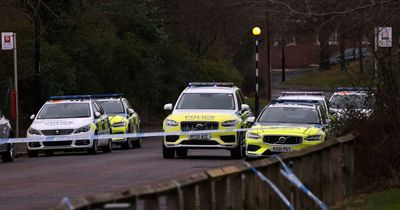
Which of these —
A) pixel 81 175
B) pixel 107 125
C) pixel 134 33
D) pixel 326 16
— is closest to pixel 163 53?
pixel 134 33

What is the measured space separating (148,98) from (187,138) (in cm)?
2618

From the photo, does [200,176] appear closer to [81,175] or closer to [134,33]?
[81,175]

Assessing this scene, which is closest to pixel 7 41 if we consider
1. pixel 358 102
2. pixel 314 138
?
pixel 314 138

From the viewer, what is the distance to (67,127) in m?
28.5

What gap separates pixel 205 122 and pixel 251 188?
48.3 ft

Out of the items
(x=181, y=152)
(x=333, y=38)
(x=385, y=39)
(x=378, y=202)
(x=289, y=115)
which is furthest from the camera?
(x=181, y=152)

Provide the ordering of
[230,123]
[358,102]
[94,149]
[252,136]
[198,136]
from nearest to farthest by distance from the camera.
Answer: [358,102] < [252,136] < [198,136] < [230,123] < [94,149]

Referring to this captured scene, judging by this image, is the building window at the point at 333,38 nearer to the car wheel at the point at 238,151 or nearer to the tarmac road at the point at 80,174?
the tarmac road at the point at 80,174

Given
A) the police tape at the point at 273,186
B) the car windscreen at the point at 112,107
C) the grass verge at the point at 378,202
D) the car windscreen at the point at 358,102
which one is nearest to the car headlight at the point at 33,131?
the car windscreen at the point at 112,107

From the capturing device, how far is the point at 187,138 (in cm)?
2491

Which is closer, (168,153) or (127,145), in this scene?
(168,153)

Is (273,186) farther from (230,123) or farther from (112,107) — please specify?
(112,107)

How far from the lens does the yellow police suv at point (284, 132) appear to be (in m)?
22.4

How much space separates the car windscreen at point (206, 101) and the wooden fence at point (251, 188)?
1108 cm
